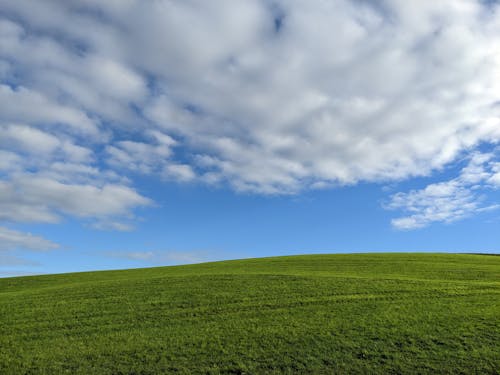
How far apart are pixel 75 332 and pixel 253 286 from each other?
9.11 meters

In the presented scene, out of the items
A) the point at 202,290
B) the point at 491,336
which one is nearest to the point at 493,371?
the point at 491,336

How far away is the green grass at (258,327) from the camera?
35.7ft

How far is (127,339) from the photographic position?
1307 cm

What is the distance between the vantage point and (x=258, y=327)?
44.3 feet

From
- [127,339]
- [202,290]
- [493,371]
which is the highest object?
[202,290]

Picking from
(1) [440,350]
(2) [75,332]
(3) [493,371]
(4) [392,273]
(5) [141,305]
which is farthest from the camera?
(4) [392,273]

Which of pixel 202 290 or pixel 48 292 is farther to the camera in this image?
pixel 48 292

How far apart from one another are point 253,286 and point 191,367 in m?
9.46

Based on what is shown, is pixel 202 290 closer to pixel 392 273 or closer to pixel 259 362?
pixel 259 362

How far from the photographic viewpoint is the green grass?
10.9m

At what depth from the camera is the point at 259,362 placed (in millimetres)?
10773

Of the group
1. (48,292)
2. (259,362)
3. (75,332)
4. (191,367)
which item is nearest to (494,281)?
(259,362)

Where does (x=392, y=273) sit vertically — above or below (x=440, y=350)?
above

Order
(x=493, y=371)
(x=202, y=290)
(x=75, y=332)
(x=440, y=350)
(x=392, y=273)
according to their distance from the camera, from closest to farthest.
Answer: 1. (x=493, y=371)
2. (x=440, y=350)
3. (x=75, y=332)
4. (x=202, y=290)
5. (x=392, y=273)
